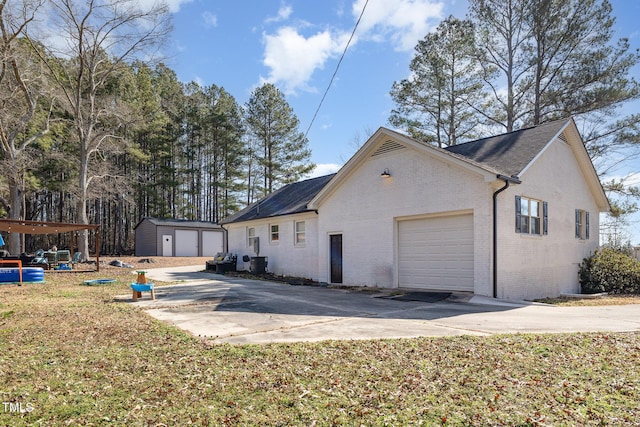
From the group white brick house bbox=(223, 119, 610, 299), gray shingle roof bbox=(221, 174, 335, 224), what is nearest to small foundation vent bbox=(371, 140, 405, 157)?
white brick house bbox=(223, 119, 610, 299)

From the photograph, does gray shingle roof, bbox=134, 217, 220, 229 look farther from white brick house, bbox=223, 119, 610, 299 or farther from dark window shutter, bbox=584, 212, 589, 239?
dark window shutter, bbox=584, 212, 589, 239

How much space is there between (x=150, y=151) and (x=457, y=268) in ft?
114

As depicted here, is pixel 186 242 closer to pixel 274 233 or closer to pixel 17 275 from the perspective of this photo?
pixel 274 233

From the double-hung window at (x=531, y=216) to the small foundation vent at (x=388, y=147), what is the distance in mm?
3887

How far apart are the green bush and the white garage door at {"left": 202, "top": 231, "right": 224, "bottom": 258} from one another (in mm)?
28073

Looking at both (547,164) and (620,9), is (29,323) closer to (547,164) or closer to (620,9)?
(547,164)

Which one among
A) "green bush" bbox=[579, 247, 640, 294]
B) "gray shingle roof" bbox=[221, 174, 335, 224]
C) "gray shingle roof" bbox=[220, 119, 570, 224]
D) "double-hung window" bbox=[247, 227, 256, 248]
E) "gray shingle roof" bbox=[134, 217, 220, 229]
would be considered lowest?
"green bush" bbox=[579, 247, 640, 294]

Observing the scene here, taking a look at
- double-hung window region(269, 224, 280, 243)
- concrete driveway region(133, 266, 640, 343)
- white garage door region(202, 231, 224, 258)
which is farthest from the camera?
white garage door region(202, 231, 224, 258)

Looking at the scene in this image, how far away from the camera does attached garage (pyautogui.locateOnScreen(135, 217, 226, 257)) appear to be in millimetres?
31656

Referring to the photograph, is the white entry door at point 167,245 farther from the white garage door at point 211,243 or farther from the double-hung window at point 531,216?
the double-hung window at point 531,216

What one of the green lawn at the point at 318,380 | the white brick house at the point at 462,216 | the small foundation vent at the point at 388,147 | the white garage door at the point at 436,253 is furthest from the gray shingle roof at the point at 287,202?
the green lawn at the point at 318,380

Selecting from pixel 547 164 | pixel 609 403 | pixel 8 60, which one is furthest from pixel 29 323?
pixel 8 60

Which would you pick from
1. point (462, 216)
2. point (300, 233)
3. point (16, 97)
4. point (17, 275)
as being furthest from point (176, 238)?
point (462, 216)

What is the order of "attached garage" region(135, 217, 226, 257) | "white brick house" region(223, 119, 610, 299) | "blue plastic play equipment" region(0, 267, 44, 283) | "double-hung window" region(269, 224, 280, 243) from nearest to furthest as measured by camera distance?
"white brick house" region(223, 119, 610, 299)
"blue plastic play equipment" region(0, 267, 44, 283)
"double-hung window" region(269, 224, 280, 243)
"attached garage" region(135, 217, 226, 257)
